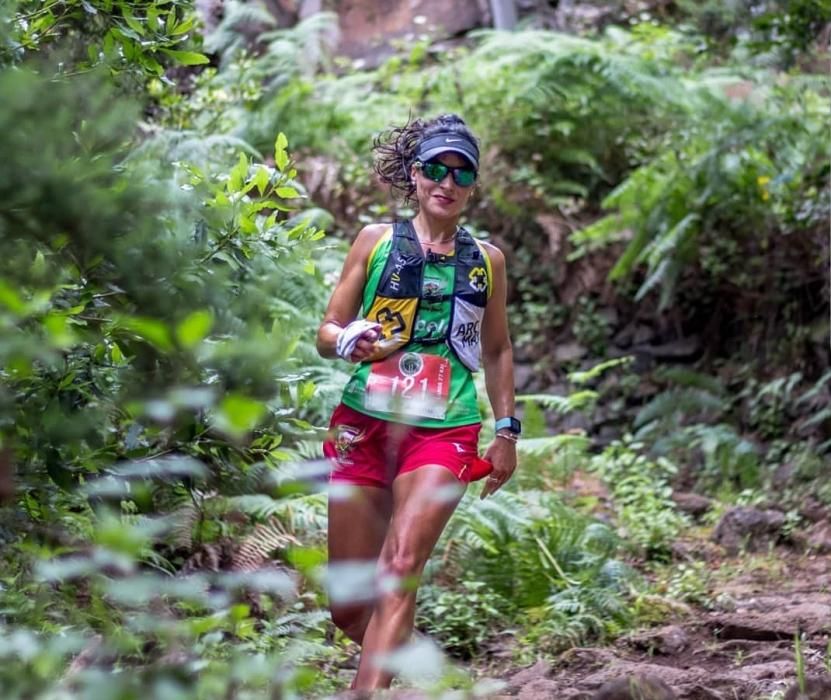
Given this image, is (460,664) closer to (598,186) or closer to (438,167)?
(438,167)

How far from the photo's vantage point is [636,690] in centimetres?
341

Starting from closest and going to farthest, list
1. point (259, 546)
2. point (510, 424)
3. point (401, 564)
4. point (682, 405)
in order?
point (401, 564), point (510, 424), point (259, 546), point (682, 405)

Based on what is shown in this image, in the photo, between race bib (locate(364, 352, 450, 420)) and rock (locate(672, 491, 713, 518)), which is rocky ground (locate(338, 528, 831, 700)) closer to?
race bib (locate(364, 352, 450, 420))

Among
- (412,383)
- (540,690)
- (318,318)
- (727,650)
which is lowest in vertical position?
(727,650)

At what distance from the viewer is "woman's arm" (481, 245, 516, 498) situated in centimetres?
457

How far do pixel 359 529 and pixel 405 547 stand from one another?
301mm

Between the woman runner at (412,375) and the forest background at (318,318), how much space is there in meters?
0.27

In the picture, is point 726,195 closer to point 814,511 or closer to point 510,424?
point 814,511

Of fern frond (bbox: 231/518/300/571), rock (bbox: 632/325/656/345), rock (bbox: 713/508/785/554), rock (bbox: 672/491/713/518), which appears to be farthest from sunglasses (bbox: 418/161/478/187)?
rock (bbox: 632/325/656/345)

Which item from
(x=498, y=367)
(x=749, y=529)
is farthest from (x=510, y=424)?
(x=749, y=529)

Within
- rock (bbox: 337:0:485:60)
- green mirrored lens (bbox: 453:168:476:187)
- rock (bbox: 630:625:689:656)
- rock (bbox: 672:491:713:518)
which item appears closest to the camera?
green mirrored lens (bbox: 453:168:476:187)

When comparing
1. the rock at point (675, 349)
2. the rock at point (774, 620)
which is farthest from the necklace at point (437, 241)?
the rock at point (675, 349)

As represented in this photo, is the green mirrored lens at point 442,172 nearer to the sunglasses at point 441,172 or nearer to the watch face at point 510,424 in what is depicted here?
the sunglasses at point 441,172

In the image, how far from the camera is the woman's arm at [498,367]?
4.57 meters
